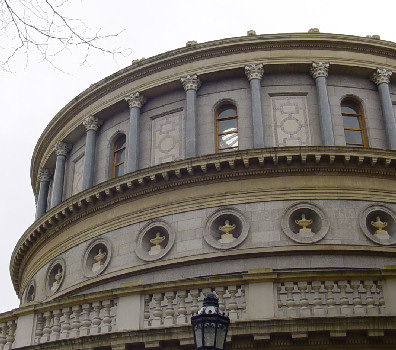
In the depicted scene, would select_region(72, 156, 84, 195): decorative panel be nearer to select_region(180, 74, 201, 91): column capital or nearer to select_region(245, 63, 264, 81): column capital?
select_region(180, 74, 201, 91): column capital

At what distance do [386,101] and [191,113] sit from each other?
7.75m

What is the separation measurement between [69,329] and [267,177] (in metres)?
10.7

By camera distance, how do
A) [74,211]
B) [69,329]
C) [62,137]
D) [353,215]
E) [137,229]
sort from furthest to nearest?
[62,137] → [74,211] → [137,229] → [353,215] → [69,329]

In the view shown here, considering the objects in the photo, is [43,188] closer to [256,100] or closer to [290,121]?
[256,100]

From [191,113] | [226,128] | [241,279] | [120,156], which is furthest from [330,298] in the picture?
[120,156]

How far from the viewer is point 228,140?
2844cm

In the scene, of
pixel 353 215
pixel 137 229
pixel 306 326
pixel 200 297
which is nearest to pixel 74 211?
pixel 137 229

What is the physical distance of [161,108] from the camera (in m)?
30.6

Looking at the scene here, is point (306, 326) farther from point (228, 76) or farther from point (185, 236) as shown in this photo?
point (228, 76)

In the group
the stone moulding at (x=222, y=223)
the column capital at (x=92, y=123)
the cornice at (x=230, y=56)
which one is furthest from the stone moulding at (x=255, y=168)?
the cornice at (x=230, y=56)

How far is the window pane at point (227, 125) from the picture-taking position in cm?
2875

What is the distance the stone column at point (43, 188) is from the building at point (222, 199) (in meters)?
2.37

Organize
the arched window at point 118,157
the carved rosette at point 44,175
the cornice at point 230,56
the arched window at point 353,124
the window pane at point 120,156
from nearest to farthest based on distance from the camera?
the arched window at point 353,124 < the cornice at point 230,56 < the arched window at point 118,157 < the window pane at point 120,156 < the carved rosette at point 44,175

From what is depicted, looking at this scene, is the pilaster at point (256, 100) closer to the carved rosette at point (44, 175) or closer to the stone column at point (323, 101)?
the stone column at point (323, 101)
